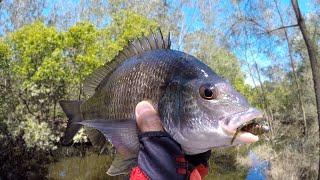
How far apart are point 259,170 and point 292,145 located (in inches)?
75.0

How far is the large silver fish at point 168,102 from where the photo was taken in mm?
1288

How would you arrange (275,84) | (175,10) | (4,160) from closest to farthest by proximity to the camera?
(4,160) < (275,84) < (175,10)

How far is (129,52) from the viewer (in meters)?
1.66

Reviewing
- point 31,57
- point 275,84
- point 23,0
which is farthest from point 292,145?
point 23,0

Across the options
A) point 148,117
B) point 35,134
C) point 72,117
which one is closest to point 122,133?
point 148,117

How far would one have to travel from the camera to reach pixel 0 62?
17.8 meters

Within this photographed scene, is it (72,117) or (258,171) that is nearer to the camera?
(72,117)

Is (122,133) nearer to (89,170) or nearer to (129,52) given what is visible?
(129,52)

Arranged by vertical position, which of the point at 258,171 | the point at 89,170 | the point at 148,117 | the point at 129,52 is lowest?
the point at 258,171

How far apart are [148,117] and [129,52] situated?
0.37 metres

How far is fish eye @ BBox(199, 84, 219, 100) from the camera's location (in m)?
1.34

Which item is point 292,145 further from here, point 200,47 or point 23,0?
point 23,0

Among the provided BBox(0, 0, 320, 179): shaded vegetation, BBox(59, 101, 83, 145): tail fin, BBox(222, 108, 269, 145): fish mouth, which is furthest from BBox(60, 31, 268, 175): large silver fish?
BBox(0, 0, 320, 179): shaded vegetation

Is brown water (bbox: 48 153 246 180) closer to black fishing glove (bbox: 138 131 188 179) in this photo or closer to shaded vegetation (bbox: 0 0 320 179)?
shaded vegetation (bbox: 0 0 320 179)
